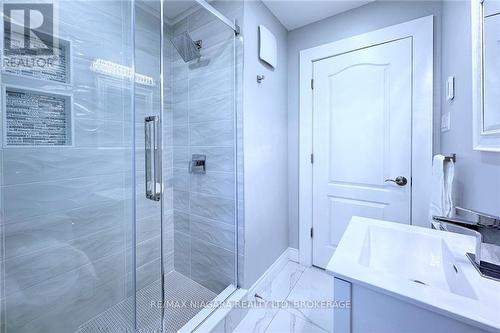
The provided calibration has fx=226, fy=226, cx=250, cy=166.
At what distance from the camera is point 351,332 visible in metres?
0.71

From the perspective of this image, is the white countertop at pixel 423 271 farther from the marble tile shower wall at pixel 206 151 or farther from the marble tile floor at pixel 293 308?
the marble tile shower wall at pixel 206 151

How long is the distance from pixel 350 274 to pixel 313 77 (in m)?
1.82

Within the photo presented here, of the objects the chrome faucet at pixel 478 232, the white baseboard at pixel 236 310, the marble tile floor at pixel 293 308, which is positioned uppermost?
the chrome faucet at pixel 478 232

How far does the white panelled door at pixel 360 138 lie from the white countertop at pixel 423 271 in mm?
740

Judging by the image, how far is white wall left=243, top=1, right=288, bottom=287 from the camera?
1.69 m

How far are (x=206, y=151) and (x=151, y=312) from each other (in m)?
1.22

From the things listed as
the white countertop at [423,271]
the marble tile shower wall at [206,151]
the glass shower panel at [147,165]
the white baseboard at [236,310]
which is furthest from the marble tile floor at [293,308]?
the white countertop at [423,271]

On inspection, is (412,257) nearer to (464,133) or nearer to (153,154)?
→ (464,133)

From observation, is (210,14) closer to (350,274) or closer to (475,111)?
(475,111)

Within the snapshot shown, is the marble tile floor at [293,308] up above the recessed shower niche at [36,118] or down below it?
below

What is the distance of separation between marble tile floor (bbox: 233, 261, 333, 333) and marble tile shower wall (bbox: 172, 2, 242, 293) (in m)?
0.32

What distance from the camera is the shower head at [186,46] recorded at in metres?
1.77

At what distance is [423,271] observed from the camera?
3.09ft

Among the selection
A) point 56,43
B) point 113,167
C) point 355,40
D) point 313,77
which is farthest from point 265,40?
point 113,167
